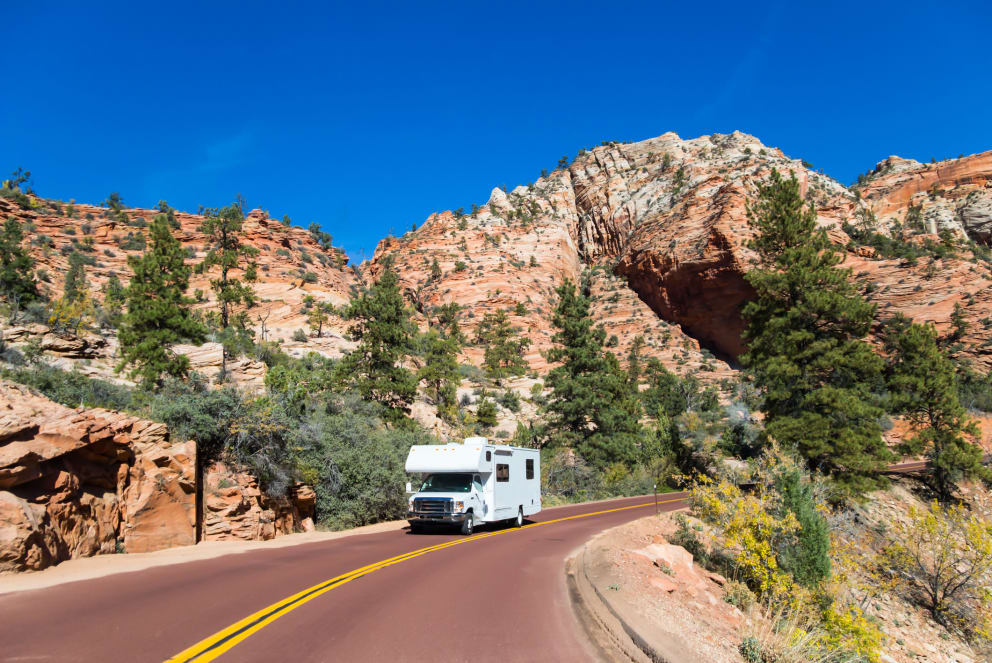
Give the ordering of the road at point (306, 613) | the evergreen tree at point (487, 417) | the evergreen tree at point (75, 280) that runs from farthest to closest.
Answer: the evergreen tree at point (487, 417), the evergreen tree at point (75, 280), the road at point (306, 613)

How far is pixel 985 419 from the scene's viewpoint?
41969mm

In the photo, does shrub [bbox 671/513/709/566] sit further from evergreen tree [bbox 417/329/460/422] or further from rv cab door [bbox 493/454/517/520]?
evergreen tree [bbox 417/329/460/422]

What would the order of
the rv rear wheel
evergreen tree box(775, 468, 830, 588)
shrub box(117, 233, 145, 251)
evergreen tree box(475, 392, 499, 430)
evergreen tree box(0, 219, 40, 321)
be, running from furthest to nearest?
shrub box(117, 233, 145, 251) → evergreen tree box(475, 392, 499, 430) → evergreen tree box(0, 219, 40, 321) → the rv rear wheel → evergreen tree box(775, 468, 830, 588)

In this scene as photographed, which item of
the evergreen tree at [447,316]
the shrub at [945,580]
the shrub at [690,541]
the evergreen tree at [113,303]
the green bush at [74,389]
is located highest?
the evergreen tree at [447,316]

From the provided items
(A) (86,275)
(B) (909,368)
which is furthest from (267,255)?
(B) (909,368)

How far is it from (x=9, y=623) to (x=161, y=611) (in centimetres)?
143

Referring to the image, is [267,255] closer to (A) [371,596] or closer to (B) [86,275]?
(B) [86,275]

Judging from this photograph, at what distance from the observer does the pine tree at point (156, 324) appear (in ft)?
78.4

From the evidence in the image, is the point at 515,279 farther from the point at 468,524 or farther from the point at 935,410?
the point at 468,524

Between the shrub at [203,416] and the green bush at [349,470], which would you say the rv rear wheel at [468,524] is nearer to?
the green bush at [349,470]

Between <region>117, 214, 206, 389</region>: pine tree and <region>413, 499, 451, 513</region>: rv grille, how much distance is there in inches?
583

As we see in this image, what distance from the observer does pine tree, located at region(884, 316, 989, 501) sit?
26578mm

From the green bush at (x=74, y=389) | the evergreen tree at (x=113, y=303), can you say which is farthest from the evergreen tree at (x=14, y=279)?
the green bush at (x=74, y=389)

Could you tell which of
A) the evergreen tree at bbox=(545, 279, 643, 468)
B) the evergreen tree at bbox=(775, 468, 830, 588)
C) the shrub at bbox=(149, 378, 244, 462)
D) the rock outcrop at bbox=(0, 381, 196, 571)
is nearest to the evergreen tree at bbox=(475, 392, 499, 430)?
the evergreen tree at bbox=(545, 279, 643, 468)
